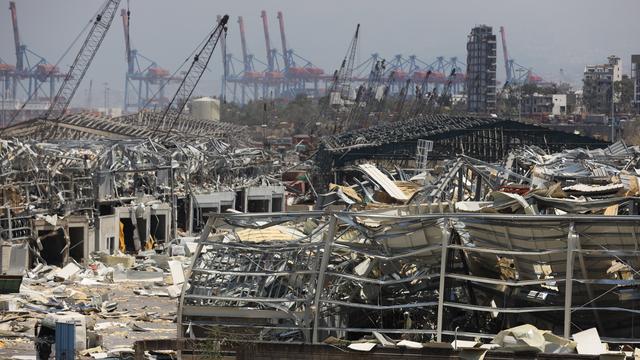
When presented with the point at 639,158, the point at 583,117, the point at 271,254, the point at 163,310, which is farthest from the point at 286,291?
the point at 583,117

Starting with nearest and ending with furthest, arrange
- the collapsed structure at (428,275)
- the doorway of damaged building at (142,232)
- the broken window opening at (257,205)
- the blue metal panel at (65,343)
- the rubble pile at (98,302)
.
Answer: the collapsed structure at (428,275) → the blue metal panel at (65,343) → the rubble pile at (98,302) → the doorway of damaged building at (142,232) → the broken window opening at (257,205)

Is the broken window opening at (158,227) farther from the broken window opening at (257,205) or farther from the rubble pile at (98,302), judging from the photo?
the broken window opening at (257,205)

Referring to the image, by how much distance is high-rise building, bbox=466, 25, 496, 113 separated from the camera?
166 m

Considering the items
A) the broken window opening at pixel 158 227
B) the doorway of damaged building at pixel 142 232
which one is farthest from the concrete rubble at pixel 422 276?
the broken window opening at pixel 158 227

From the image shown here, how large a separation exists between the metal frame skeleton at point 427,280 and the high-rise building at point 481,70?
143707mm

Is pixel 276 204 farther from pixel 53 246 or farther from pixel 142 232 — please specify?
pixel 53 246

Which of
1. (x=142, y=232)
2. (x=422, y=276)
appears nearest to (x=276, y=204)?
(x=142, y=232)

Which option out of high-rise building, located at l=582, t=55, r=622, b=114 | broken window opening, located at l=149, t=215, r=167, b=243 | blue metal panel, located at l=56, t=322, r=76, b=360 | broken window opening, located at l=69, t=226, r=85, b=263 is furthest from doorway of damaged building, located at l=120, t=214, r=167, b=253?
high-rise building, located at l=582, t=55, r=622, b=114

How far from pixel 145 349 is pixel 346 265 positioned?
2.77 metres

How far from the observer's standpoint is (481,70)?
6698 inches

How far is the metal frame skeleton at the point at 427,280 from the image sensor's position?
17.1 m

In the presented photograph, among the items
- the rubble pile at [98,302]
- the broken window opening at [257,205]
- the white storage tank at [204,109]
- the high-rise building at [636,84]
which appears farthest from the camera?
the white storage tank at [204,109]

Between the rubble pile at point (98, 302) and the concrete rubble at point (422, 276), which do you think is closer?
the concrete rubble at point (422, 276)

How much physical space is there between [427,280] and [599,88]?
524 feet
